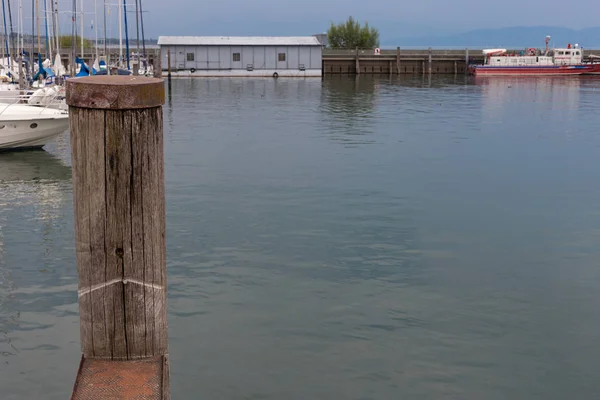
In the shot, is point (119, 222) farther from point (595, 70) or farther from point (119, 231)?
point (595, 70)

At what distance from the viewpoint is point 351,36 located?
99.6 m

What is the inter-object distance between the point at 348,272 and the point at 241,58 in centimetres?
6701

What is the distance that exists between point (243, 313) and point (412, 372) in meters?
3.05

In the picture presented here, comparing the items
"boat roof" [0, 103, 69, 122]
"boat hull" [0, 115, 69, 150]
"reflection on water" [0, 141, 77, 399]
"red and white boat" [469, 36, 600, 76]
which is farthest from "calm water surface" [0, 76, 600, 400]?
"red and white boat" [469, 36, 600, 76]

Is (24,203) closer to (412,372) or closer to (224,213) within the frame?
(224,213)

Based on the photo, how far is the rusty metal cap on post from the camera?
3041 millimetres

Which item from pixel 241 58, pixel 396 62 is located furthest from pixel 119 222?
pixel 396 62

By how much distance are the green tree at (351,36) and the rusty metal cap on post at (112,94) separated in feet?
319

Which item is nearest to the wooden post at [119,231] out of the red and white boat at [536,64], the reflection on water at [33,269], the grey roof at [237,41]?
the reflection on water at [33,269]

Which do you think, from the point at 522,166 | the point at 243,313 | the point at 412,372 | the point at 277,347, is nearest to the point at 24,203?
the point at 243,313

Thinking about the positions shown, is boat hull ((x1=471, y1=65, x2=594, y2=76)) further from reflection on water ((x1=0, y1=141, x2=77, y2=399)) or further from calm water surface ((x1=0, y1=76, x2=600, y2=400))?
reflection on water ((x1=0, y1=141, x2=77, y2=399))

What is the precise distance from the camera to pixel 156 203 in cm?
329

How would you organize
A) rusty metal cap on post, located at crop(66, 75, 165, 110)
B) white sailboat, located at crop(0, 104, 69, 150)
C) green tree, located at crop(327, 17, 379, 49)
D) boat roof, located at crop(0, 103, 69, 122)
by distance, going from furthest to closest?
green tree, located at crop(327, 17, 379, 49)
white sailboat, located at crop(0, 104, 69, 150)
boat roof, located at crop(0, 103, 69, 122)
rusty metal cap on post, located at crop(66, 75, 165, 110)

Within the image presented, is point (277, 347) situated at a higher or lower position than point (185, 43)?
lower
